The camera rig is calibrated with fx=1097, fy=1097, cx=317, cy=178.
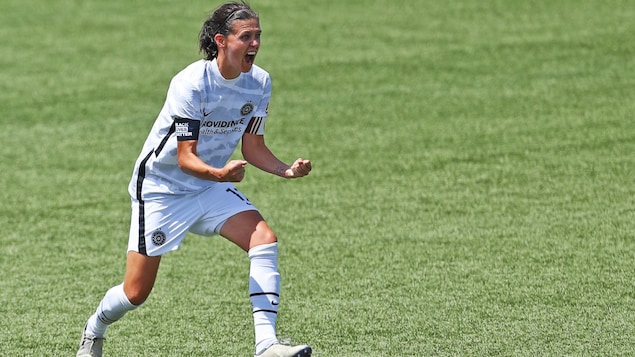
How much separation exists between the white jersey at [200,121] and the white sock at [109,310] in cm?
54

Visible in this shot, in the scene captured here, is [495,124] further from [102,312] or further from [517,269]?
[102,312]

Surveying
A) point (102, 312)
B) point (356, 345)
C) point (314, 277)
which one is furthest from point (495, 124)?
point (102, 312)

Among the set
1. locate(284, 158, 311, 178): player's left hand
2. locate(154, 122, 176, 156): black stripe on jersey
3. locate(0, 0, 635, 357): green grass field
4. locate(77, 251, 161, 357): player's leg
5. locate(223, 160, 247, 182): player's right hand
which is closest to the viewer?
locate(223, 160, 247, 182): player's right hand

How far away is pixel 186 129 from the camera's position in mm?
5602

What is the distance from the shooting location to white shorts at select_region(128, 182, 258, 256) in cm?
584

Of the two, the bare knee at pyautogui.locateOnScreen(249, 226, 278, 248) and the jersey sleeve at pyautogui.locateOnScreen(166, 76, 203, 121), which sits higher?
the jersey sleeve at pyautogui.locateOnScreen(166, 76, 203, 121)

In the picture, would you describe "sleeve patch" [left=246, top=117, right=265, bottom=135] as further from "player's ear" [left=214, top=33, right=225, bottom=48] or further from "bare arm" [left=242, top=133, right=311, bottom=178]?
"player's ear" [left=214, top=33, right=225, bottom=48]

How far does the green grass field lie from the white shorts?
841mm

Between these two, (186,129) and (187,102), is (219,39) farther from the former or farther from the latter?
(186,129)

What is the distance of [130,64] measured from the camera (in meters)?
13.8

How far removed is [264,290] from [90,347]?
122 cm

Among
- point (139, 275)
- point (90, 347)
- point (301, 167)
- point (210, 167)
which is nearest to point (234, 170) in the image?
point (210, 167)

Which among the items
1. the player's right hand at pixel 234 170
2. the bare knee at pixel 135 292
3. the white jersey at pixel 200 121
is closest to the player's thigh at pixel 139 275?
the bare knee at pixel 135 292

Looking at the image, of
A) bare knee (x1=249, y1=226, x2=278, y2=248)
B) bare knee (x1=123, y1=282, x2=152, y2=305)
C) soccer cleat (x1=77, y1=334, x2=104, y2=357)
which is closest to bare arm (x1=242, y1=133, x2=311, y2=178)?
bare knee (x1=249, y1=226, x2=278, y2=248)
